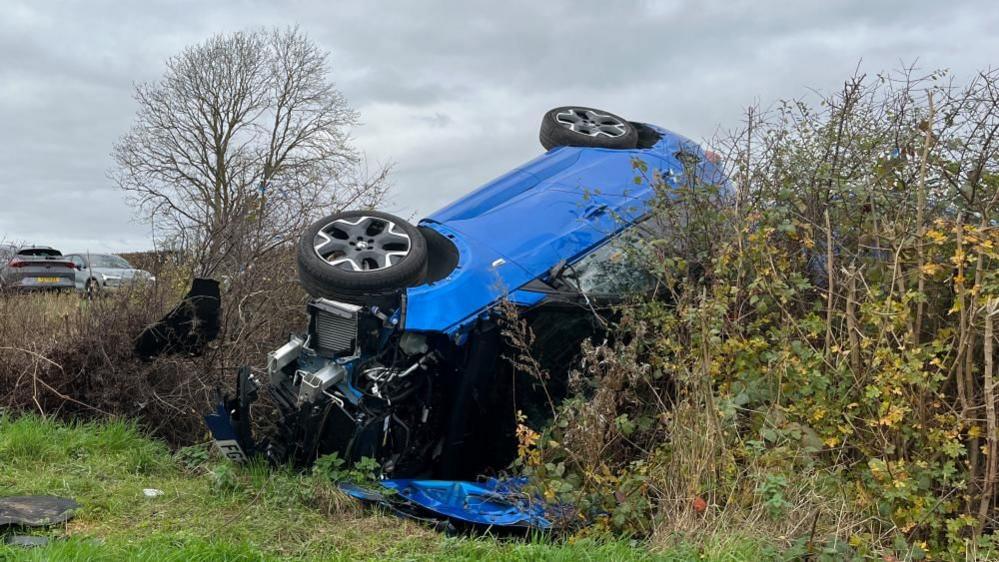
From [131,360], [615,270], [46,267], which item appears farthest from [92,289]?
[46,267]

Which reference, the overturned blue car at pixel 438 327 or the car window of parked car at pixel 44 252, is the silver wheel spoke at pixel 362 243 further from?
the car window of parked car at pixel 44 252

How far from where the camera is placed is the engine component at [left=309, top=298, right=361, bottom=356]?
5238 mm

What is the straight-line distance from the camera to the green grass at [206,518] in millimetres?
3971

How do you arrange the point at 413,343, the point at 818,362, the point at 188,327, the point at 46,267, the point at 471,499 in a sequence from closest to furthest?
the point at 818,362
the point at 471,499
the point at 413,343
the point at 188,327
the point at 46,267

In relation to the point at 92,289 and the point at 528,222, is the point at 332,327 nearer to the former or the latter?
the point at 528,222

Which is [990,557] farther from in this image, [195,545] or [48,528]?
[48,528]

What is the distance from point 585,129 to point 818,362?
3.99 meters

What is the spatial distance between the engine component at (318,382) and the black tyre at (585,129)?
10.7ft

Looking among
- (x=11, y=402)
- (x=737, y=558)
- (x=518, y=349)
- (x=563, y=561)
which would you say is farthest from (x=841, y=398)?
(x=11, y=402)

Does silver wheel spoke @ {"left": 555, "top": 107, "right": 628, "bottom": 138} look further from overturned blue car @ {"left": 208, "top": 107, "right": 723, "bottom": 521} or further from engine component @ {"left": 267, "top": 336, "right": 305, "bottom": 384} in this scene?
engine component @ {"left": 267, "top": 336, "right": 305, "bottom": 384}

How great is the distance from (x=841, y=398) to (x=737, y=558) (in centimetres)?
97

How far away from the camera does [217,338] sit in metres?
7.34

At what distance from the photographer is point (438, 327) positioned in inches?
206

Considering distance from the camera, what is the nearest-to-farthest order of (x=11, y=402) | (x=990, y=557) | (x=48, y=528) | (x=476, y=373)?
1. (x=990, y=557)
2. (x=48, y=528)
3. (x=476, y=373)
4. (x=11, y=402)
